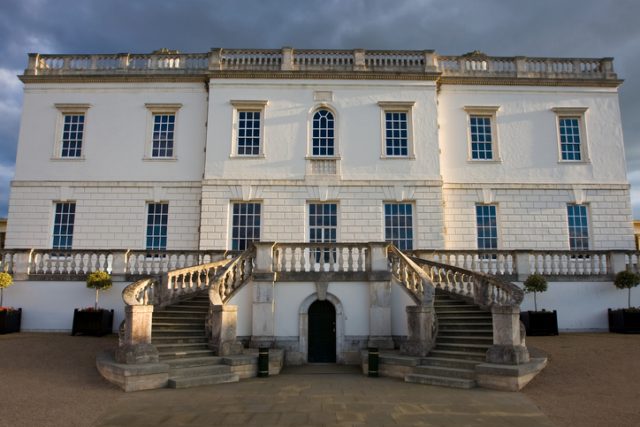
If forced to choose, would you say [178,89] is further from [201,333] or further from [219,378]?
[219,378]

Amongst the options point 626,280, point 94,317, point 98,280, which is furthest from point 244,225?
point 626,280

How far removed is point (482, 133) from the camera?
21312 millimetres

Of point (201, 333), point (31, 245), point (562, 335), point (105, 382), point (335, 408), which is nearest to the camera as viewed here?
point (335, 408)

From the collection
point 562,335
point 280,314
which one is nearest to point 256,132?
point 280,314

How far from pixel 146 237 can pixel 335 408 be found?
13791 millimetres

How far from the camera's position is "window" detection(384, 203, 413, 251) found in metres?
19.8

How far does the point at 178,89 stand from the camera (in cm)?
2127

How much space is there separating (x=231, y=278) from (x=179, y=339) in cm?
216

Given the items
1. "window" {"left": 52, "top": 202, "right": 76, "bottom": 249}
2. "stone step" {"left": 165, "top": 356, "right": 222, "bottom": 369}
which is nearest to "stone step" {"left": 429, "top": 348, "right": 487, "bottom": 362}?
"stone step" {"left": 165, "top": 356, "right": 222, "bottom": 369}

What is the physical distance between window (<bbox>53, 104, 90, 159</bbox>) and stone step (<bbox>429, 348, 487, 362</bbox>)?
1683 centimetres

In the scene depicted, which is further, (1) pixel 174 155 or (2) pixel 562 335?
(1) pixel 174 155

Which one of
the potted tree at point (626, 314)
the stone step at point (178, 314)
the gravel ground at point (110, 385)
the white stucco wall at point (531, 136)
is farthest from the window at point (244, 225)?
the potted tree at point (626, 314)

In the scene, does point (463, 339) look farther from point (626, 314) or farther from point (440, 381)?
point (626, 314)

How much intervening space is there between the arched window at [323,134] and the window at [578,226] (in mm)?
10396
